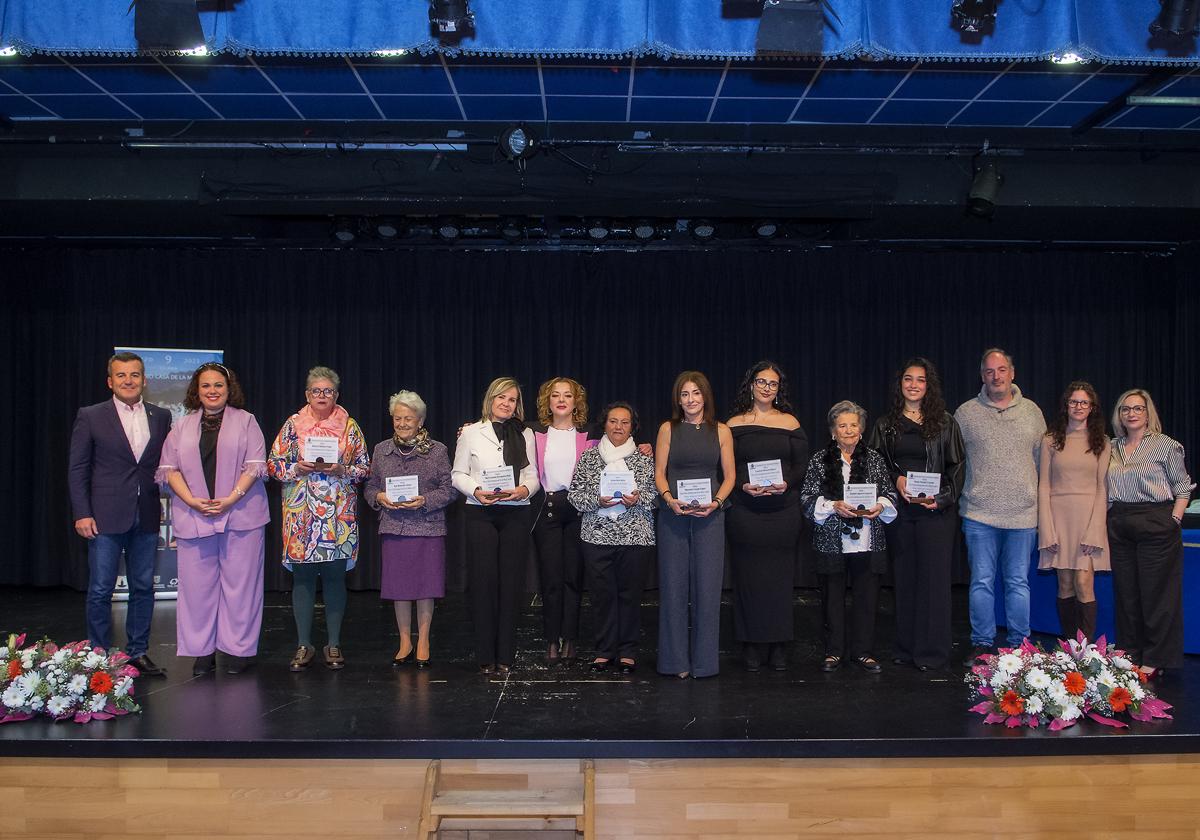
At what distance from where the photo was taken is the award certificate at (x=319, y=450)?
4457 millimetres

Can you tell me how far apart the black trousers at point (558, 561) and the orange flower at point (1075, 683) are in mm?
2215

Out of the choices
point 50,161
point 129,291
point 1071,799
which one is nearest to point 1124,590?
point 1071,799

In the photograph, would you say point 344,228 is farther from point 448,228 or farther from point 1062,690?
point 1062,690

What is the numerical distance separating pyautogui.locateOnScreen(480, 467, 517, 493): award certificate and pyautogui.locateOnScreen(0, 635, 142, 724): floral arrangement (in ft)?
5.69

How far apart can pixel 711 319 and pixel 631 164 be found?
2.10 metres

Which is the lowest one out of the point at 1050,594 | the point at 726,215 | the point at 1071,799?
the point at 1071,799

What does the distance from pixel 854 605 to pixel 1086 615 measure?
1.21 m

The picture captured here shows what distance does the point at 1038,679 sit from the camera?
367 centimetres

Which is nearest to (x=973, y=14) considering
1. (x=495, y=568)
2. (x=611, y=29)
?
(x=611, y=29)

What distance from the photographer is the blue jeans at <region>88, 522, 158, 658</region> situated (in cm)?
455

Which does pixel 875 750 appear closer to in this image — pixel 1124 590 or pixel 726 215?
pixel 1124 590

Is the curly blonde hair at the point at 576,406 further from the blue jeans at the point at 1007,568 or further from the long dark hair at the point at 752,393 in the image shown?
the blue jeans at the point at 1007,568

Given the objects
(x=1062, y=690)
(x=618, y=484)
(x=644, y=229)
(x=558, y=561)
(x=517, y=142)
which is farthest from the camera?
(x=644, y=229)

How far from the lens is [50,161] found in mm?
6488
